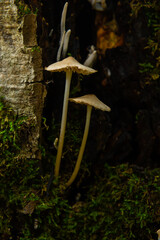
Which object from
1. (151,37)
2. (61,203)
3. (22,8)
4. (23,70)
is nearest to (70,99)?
(23,70)

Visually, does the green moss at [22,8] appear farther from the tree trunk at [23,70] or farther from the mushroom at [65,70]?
the mushroom at [65,70]

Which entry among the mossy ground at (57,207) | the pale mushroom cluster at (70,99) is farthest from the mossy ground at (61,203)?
the pale mushroom cluster at (70,99)

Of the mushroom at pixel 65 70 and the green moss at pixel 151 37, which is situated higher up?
the green moss at pixel 151 37

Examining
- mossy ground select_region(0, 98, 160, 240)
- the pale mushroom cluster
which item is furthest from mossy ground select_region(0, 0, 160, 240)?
the pale mushroom cluster

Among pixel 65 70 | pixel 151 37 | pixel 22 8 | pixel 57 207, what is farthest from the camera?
pixel 151 37

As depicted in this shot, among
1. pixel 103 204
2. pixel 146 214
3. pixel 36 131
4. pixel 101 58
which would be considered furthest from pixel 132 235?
pixel 101 58

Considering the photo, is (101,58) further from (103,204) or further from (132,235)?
(132,235)

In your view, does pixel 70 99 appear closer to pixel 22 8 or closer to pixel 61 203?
pixel 22 8

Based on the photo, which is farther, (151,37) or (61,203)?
(151,37)

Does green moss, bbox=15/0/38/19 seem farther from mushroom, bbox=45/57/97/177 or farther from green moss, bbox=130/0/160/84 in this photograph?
green moss, bbox=130/0/160/84

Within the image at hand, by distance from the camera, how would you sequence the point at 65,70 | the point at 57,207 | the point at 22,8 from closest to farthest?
the point at 22,8, the point at 65,70, the point at 57,207

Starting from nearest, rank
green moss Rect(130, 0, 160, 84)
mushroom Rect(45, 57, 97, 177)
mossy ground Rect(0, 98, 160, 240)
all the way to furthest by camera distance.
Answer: mushroom Rect(45, 57, 97, 177)
mossy ground Rect(0, 98, 160, 240)
green moss Rect(130, 0, 160, 84)
